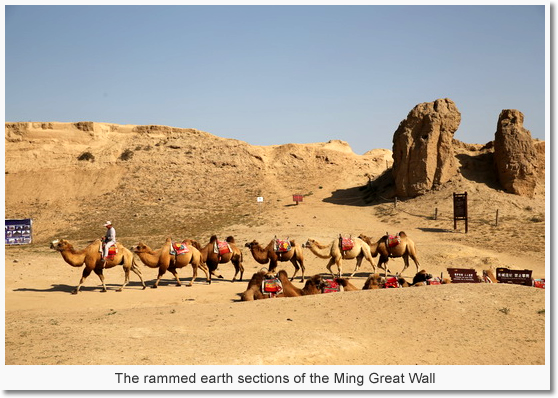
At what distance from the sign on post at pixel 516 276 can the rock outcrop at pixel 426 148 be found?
20390mm

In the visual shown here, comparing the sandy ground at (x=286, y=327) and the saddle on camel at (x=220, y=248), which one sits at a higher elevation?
the saddle on camel at (x=220, y=248)

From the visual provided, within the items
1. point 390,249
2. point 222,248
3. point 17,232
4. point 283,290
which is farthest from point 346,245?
point 17,232

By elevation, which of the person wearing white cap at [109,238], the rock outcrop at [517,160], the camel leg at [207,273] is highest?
the rock outcrop at [517,160]

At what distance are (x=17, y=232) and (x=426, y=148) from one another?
2452cm

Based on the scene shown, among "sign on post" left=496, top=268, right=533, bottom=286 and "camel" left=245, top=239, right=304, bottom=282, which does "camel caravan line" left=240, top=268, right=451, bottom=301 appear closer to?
"sign on post" left=496, top=268, right=533, bottom=286

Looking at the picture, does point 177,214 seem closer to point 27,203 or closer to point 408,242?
point 27,203

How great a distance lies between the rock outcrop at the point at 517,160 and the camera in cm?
3434

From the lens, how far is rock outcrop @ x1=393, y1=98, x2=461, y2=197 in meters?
35.4

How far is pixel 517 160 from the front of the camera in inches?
1353

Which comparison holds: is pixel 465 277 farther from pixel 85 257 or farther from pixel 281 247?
pixel 85 257

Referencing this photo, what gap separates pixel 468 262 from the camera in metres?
22.7

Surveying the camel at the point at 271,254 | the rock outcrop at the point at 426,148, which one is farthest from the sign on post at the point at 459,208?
the camel at the point at 271,254

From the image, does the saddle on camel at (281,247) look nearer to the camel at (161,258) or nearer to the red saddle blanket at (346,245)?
the red saddle blanket at (346,245)
